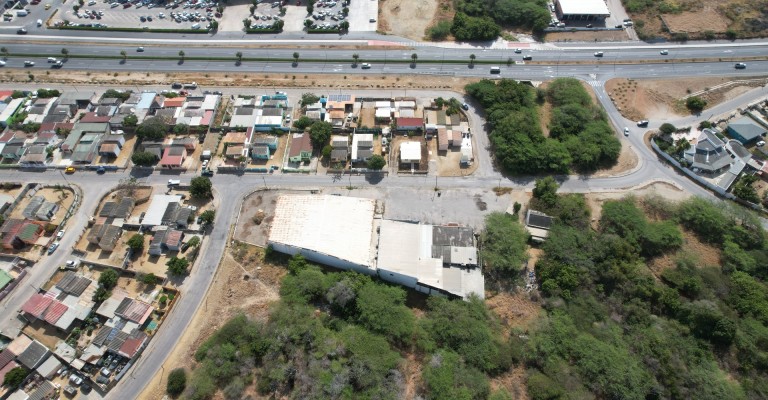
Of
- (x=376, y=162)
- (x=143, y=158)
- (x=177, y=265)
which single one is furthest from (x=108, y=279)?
(x=376, y=162)

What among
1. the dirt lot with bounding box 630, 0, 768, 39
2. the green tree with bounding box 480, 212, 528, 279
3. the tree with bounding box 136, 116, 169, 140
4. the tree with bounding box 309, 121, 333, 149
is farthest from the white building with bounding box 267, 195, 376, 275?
the dirt lot with bounding box 630, 0, 768, 39

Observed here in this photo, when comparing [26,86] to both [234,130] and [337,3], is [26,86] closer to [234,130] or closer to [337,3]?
[234,130]

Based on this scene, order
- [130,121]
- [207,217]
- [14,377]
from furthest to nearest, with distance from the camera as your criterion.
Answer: [130,121] < [207,217] < [14,377]

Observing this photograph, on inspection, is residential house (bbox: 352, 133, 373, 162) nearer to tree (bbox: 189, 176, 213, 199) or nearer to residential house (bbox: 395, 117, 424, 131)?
residential house (bbox: 395, 117, 424, 131)

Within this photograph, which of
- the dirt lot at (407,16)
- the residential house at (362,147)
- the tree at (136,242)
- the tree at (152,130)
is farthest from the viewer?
the dirt lot at (407,16)

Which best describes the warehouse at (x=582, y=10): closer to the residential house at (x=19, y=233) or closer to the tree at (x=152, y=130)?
the tree at (x=152, y=130)

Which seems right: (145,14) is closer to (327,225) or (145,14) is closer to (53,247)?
(53,247)

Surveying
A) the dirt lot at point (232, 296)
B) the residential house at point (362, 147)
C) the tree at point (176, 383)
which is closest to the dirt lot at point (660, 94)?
the residential house at point (362, 147)
